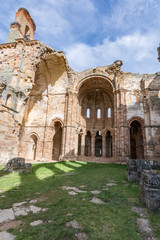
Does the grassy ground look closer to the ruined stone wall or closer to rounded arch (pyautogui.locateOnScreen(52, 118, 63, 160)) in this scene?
the ruined stone wall

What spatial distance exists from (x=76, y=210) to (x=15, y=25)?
1927 cm

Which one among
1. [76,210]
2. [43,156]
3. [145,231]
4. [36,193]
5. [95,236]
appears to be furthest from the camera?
[43,156]

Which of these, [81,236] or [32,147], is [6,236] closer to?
[81,236]

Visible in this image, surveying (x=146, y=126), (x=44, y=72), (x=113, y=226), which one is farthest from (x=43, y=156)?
(x=113, y=226)

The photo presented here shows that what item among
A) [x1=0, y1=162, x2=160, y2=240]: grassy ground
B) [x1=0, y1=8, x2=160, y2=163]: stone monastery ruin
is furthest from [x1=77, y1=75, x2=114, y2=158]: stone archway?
[x1=0, y1=162, x2=160, y2=240]: grassy ground

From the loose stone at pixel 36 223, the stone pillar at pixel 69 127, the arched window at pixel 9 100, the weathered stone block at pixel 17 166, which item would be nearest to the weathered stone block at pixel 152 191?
the loose stone at pixel 36 223

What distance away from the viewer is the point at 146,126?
14062 millimetres

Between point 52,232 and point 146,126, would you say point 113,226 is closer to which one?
point 52,232

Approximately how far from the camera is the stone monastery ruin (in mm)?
11656

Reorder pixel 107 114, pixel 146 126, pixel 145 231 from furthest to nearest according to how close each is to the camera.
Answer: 1. pixel 107 114
2. pixel 146 126
3. pixel 145 231

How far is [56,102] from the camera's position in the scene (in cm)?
1705

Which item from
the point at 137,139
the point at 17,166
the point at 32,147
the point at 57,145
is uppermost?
the point at 137,139

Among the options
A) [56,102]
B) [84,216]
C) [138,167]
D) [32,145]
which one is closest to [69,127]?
[56,102]

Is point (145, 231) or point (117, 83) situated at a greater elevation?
point (117, 83)
